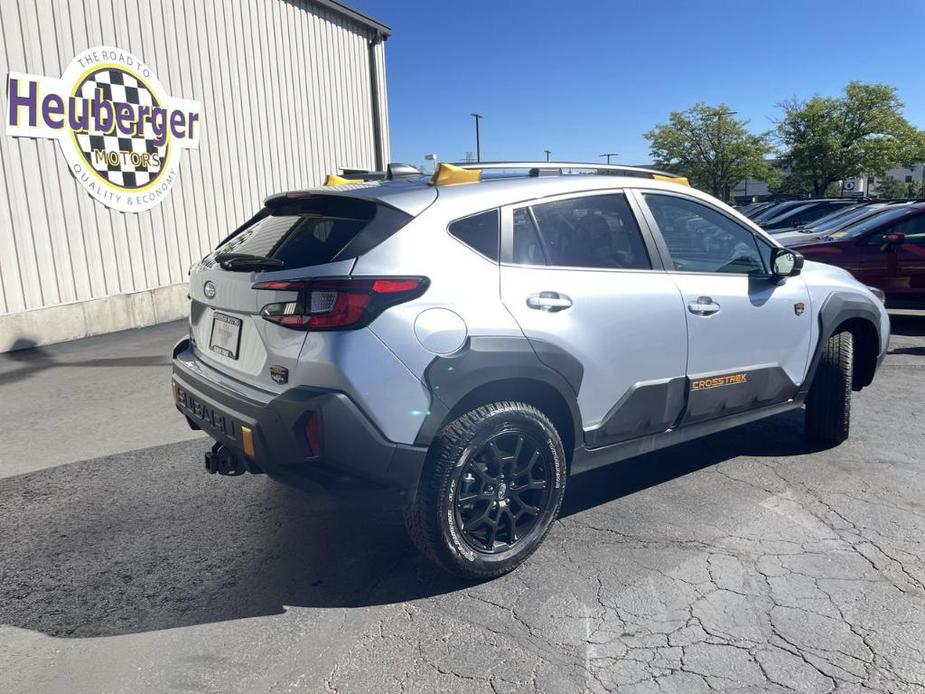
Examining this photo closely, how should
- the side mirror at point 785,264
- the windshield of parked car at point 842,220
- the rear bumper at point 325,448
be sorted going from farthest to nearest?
the windshield of parked car at point 842,220 < the side mirror at point 785,264 < the rear bumper at point 325,448

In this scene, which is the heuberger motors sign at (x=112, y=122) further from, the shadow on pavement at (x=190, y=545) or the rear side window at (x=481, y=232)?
the rear side window at (x=481, y=232)

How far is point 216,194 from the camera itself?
1089 centimetres

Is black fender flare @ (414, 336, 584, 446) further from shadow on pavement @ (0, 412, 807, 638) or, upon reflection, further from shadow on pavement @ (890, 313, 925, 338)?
shadow on pavement @ (890, 313, 925, 338)

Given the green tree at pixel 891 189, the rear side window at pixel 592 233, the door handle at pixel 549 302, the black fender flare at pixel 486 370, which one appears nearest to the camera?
the black fender flare at pixel 486 370

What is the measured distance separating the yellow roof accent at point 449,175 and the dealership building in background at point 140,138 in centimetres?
697

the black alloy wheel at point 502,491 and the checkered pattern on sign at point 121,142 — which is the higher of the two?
the checkered pattern on sign at point 121,142

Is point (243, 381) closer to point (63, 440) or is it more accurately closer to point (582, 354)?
point (582, 354)

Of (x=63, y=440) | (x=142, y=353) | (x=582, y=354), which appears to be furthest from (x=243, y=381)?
(x=142, y=353)

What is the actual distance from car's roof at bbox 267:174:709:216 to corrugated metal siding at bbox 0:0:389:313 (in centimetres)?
653

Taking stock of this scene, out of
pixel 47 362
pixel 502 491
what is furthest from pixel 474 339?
pixel 47 362

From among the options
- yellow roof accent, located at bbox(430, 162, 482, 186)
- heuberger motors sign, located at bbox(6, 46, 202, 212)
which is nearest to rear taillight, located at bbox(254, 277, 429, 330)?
yellow roof accent, located at bbox(430, 162, 482, 186)

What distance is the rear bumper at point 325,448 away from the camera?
2.56 meters

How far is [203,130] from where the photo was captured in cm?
1054

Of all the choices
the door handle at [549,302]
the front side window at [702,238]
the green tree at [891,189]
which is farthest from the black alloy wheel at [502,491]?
the green tree at [891,189]
